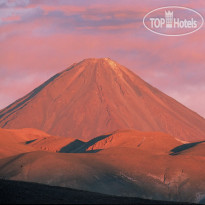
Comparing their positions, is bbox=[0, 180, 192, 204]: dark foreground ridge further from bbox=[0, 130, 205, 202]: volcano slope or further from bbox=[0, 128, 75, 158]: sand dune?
bbox=[0, 128, 75, 158]: sand dune

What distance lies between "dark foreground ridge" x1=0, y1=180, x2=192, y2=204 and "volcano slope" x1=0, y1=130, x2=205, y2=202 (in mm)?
35647

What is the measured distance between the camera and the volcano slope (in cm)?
7281

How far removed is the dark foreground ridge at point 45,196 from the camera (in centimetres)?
3017

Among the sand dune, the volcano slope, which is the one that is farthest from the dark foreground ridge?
the sand dune

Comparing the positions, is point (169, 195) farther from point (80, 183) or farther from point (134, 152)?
point (134, 152)

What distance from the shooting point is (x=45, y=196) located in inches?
1271

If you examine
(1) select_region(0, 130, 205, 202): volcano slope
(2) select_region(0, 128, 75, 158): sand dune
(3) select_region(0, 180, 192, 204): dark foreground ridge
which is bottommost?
(3) select_region(0, 180, 192, 204): dark foreground ridge

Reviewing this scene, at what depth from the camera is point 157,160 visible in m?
87.8

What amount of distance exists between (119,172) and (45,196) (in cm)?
4894

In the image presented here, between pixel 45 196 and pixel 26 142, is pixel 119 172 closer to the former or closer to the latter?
pixel 45 196

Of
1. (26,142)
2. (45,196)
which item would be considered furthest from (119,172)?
(26,142)

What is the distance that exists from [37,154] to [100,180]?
14.0m

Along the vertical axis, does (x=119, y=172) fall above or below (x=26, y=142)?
below

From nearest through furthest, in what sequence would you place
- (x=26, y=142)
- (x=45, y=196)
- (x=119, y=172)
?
(x=45, y=196), (x=119, y=172), (x=26, y=142)
